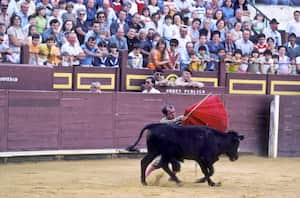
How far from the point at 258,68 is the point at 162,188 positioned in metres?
6.98

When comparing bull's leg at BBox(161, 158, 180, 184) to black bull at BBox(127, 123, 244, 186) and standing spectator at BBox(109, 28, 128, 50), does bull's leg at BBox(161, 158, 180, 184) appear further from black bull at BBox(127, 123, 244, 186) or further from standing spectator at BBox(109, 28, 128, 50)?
standing spectator at BBox(109, 28, 128, 50)

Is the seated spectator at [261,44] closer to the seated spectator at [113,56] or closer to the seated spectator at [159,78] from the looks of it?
the seated spectator at [159,78]

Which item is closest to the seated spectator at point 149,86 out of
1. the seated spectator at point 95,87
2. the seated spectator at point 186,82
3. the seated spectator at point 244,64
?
the seated spectator at point 186,82

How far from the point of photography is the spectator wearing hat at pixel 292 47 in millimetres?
16344

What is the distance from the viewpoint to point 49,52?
12867 millimetres

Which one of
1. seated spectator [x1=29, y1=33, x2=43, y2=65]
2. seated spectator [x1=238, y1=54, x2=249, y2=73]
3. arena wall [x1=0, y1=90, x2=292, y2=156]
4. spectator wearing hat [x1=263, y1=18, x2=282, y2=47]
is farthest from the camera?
spectator wearing hat [x1=263, y1=18, x2=282, y2=47]

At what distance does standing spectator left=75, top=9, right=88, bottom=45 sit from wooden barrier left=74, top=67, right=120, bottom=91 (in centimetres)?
55

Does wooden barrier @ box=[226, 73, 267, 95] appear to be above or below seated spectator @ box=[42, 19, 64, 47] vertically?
below

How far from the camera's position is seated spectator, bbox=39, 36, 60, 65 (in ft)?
41.7

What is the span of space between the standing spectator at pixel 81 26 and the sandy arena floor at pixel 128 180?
227 centimetres

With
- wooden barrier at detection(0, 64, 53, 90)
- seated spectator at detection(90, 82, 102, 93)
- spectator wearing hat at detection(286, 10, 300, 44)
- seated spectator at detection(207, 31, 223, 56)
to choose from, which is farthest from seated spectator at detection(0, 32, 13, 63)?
spectator wearing hat at detection(286, 10, 300, 44)

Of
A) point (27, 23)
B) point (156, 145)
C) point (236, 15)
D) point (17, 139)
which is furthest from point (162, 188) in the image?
point (236, 15)

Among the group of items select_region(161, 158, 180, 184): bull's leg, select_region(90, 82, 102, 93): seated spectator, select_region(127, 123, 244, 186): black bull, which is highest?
select_region(90, 82, 102, 93): seated spectator

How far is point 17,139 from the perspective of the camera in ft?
40.6
